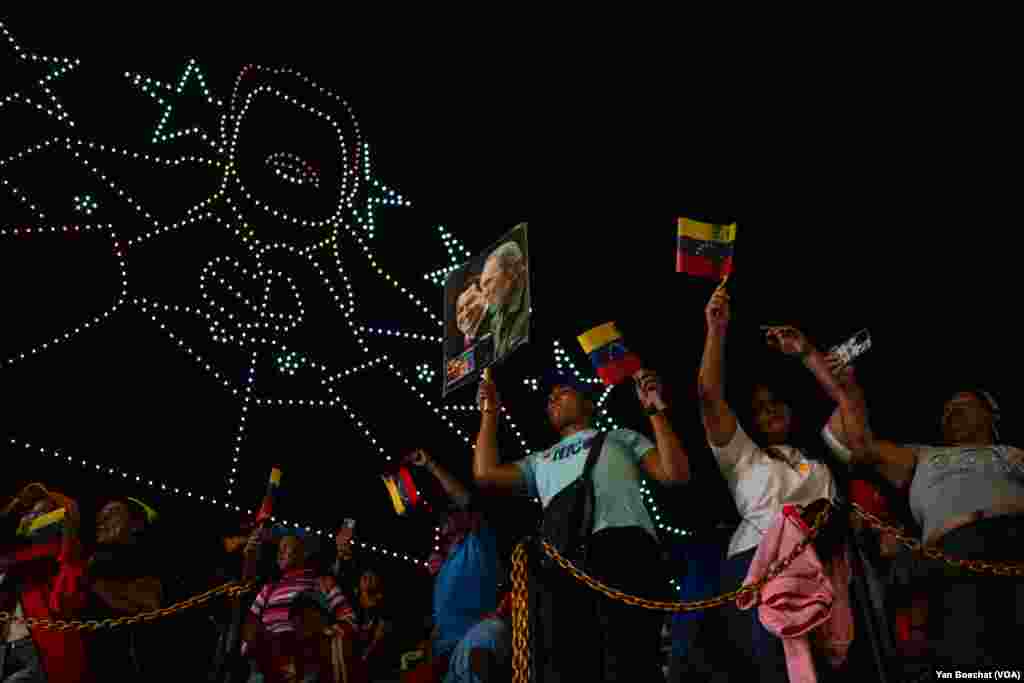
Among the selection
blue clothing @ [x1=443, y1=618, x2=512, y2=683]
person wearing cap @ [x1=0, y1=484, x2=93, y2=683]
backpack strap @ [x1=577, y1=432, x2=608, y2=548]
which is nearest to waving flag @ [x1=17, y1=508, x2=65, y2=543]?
person wearing cap @ [x1=0, y1=484, x2=93, y2=683]

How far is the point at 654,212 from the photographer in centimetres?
758

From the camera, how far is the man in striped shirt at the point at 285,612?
5.00m

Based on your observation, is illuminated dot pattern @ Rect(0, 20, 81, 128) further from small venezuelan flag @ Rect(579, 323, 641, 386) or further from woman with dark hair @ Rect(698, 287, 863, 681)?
woman with dark hair @ Rect(698, 287, 863, 681)

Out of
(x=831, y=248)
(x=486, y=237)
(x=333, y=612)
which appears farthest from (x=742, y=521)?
(x=486, y=237)

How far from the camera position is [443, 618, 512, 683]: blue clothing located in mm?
4324

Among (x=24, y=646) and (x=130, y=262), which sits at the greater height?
(x=130, y=262)

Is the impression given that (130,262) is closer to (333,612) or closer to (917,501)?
(333,612)

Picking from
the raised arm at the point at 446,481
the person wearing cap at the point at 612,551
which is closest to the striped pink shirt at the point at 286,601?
the raised arm at the point at 446,481

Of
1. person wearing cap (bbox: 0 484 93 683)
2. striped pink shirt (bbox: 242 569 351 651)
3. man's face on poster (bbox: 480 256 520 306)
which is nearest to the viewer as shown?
person wearing cap (bbox: 0 484 93 683)

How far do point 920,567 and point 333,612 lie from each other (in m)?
3.35

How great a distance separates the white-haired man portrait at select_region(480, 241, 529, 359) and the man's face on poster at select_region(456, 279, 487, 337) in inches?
2.8

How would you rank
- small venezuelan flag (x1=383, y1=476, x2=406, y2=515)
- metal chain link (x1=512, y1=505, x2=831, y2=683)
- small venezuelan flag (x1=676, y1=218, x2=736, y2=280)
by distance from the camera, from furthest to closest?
small venezuelan flag (x1=383, y1=476, x2=406, y2=515), small venezuelan flag (x1=676, y1=218, x2=736, y2=280), metal chain link (x1=512, y1=505, x2=831, y2=683)

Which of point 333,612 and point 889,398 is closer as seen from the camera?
point 333,612

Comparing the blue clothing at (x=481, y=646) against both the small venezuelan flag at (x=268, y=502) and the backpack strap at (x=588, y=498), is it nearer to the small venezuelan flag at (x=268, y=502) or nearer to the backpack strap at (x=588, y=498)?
Result: the backpack strap at (x=588, y=498)
